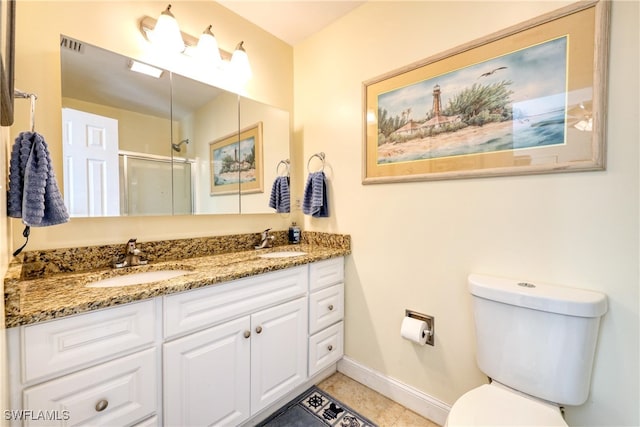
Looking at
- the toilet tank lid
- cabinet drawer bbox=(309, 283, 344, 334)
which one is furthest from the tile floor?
the toilet tank lid

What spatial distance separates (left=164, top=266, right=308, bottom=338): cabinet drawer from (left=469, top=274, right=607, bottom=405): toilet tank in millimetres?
880

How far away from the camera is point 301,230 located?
82.9 inches

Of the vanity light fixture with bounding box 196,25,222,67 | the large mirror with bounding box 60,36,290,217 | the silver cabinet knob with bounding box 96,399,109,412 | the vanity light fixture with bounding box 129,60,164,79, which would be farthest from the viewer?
the vanity light fixture with bounding box 196,25,222,67

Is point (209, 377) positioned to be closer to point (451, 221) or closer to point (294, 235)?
point (294, 235)

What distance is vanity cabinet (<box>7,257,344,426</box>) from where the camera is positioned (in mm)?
785

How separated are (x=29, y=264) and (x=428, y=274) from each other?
1.79 m

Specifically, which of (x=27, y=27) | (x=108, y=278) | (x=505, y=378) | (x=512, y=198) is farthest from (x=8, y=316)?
(x=512, y=198)

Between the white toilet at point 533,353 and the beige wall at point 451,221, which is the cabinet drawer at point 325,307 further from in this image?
the white toilet at point 533,353

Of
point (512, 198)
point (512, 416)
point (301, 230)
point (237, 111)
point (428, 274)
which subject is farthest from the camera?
point (301, 230)

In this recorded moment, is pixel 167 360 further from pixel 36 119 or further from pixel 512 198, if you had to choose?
pixel 512 198

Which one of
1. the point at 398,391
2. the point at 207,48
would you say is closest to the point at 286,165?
the point at 207,48

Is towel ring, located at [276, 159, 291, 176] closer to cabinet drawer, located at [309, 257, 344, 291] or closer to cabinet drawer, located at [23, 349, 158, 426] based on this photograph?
cabinet drawer, located at [309, 257, 344, 291]

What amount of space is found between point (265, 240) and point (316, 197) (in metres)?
0.46

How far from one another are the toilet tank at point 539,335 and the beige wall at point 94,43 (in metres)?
1.47
